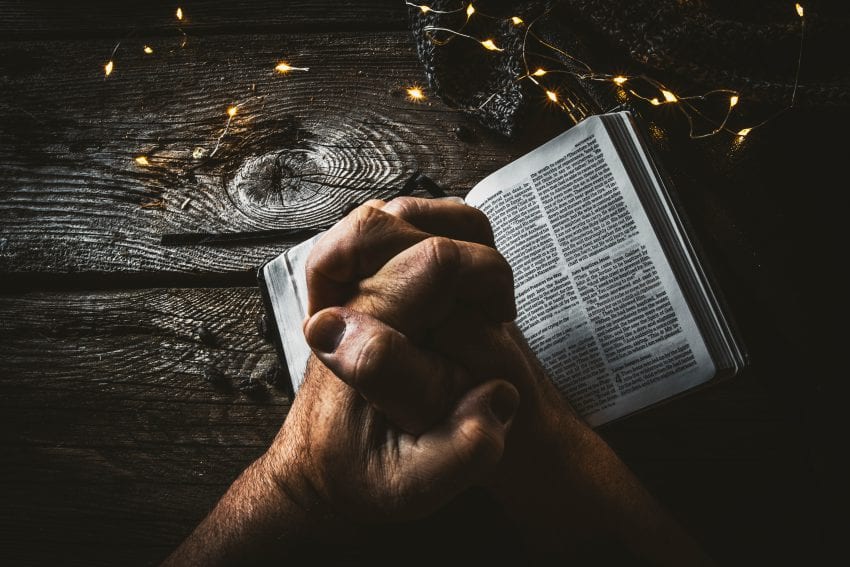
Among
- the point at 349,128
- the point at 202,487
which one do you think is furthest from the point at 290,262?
the point at 202,487

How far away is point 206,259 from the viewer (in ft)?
3.20

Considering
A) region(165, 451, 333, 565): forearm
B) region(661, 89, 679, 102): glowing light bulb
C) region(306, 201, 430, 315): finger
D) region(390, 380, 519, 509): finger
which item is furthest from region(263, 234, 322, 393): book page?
region(661, 89, 679, 102): glowing light bulb

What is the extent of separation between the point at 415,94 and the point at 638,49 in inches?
16.1

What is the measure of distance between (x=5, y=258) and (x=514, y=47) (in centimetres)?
110

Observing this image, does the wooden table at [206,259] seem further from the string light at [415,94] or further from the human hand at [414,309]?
the human hand at [414,309]

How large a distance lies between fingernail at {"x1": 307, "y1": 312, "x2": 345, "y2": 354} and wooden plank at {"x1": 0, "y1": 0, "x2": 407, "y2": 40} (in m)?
Answer: 0.73

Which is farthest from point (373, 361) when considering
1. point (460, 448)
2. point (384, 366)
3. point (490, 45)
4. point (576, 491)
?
point (490, 45)

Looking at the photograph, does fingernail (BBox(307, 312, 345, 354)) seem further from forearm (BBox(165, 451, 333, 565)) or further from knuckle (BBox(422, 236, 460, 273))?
forearm (BBox(165, 451, 333, 565))

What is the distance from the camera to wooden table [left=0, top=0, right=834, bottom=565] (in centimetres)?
82

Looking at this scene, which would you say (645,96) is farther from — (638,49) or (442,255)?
(442,255)

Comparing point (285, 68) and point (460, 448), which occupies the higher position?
point (285, 68)

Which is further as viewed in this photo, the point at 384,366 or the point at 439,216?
the point at 439,216

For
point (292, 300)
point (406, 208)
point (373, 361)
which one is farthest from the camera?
point (292, 300)

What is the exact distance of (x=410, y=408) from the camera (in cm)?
53
